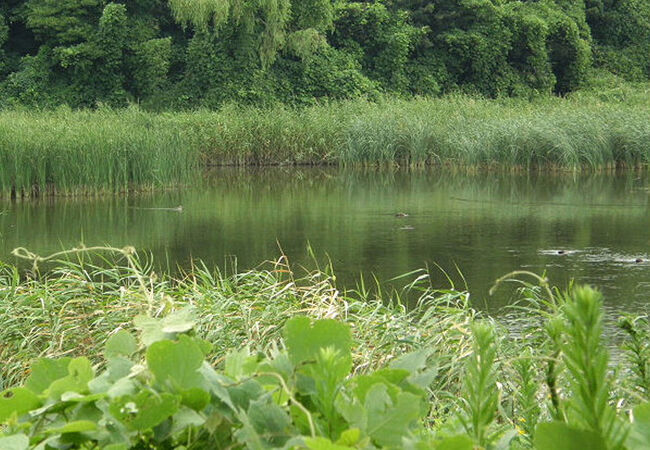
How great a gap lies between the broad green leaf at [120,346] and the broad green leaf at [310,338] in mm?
307

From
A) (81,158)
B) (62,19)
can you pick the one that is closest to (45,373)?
(81,158)

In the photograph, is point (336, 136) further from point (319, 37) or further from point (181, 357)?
point (181, 357)

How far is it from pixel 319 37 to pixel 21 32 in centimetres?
936

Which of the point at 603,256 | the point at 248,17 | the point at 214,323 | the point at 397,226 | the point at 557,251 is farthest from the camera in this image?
the point at 248,17

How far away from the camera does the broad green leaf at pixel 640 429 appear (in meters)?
0.77

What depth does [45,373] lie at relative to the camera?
4.02 feet

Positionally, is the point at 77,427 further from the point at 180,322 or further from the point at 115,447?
the point at 180,322

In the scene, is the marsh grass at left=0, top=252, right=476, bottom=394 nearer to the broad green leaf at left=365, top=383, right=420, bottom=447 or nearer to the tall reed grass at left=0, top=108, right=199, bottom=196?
the broad green leaf at left=365, top=383, right=420, bottom=447

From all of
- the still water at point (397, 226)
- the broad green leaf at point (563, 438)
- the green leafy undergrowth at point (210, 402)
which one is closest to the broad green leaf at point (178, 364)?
the green leafy undergrowth at point (210, 402)

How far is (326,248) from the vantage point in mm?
11383

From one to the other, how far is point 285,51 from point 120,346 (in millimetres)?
28122

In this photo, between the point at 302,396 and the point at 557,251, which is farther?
the point at 557,251

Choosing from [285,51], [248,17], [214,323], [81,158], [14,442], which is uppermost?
[248,17]

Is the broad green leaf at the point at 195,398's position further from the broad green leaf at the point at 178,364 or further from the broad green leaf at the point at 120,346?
the broad green leaf at the point at 120,346
